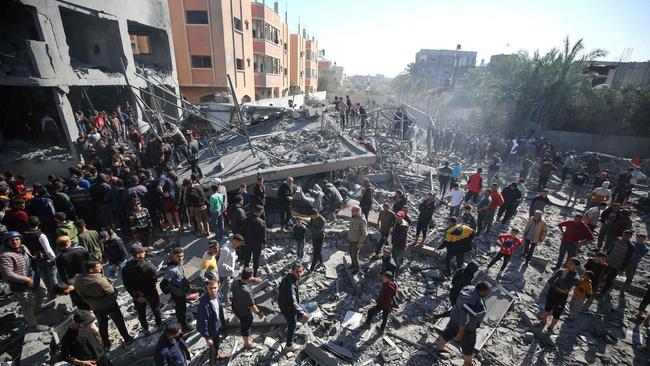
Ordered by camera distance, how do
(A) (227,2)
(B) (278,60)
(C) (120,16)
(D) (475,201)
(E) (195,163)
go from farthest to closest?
(B) (278,60) < (A) (227,2) < (C) (120,16) < (D) (475,201) < (E) (195,163)

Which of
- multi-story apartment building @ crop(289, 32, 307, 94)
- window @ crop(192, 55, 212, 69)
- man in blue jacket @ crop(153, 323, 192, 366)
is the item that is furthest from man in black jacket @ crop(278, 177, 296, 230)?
multi-story apartment building @ crop(289, 32, 307, 94)

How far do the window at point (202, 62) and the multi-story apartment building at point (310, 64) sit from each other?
3031cm

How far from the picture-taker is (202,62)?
24.4 metres

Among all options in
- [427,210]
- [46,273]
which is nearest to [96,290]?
[46,273]

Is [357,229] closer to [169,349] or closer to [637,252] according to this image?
[169,349]

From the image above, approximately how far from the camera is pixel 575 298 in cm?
581

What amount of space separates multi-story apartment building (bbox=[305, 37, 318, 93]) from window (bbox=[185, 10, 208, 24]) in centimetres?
3035

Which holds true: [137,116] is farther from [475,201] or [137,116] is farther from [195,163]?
[475,201]

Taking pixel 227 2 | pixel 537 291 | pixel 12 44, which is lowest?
pixel 537 291

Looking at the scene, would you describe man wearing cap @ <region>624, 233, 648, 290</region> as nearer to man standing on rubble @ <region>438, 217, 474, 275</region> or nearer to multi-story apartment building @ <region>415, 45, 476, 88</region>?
man standing on rubble @ <region>438, 217, 474, 275</region>

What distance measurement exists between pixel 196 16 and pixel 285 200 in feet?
71.5

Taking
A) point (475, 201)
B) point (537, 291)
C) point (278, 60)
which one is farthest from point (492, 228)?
point (278, 60)

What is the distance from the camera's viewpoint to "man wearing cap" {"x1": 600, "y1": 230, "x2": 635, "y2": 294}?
20.5ft

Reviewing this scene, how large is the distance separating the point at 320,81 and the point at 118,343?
65690 mm
